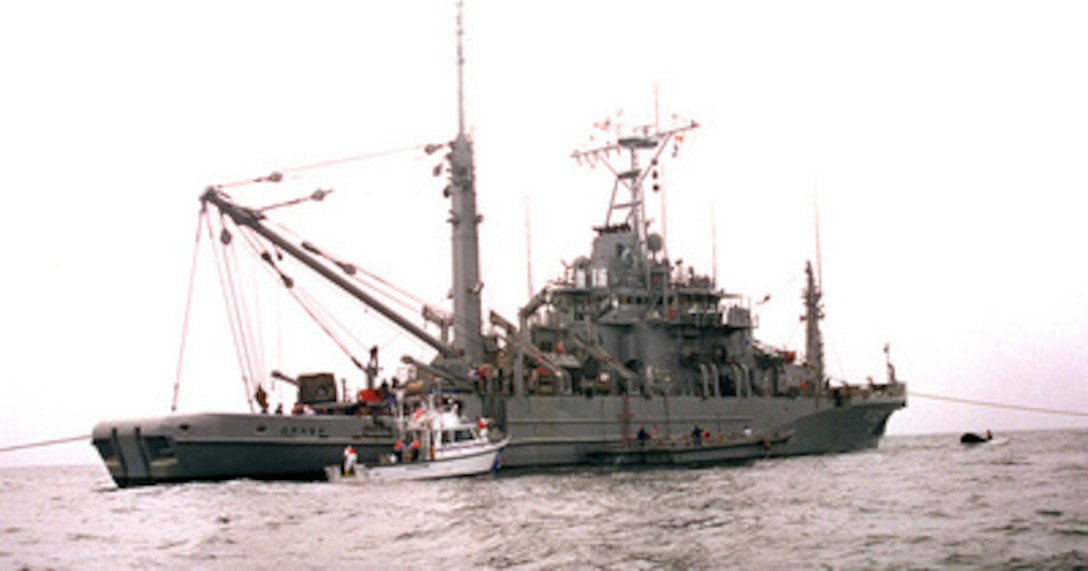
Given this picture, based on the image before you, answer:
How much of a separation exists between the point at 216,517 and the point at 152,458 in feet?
36.5

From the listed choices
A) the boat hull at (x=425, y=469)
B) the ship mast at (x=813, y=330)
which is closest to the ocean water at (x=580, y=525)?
the boat hull at (x=425, y=469)

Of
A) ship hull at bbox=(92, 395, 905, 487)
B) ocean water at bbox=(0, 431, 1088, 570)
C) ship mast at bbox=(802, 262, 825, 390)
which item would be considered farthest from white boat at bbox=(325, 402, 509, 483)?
ship mast at bbox=(802, 262, 825, 390)

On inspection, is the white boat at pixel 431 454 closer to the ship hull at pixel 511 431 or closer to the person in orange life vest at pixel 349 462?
the person in orange life vest at pixel 349 462

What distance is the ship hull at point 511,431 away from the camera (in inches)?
1436

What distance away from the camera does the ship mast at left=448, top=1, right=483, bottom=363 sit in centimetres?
4769

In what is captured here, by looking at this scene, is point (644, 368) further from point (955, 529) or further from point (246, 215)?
point (955, 529)

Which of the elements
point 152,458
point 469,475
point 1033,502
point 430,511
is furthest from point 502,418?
point 1033,502

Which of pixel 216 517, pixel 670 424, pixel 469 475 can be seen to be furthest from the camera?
pixel 670 424

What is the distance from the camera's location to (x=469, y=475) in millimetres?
38812

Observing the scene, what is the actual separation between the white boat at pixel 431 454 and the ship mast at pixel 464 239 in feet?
24.9

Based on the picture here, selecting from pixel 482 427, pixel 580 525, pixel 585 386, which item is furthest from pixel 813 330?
pixel 580 525

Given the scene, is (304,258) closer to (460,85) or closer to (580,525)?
(460,85)

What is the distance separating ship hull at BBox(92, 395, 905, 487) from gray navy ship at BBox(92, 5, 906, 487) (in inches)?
2.3

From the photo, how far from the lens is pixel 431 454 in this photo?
1492 inches
